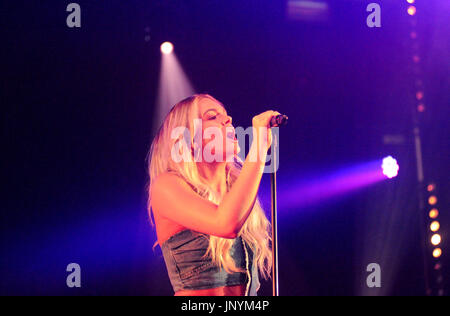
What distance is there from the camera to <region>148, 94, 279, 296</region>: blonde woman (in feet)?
4.99

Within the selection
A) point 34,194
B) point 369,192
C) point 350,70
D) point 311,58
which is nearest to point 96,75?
point 34,194

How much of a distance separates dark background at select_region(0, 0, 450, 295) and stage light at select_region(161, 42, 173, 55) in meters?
0.04

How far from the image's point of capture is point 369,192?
116 inches

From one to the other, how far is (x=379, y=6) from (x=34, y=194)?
2299 millimetres

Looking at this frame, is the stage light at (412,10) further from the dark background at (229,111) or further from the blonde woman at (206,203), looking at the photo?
the blonde woman at (206,203)

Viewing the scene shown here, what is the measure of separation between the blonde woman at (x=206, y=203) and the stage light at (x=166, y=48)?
111 centimetres

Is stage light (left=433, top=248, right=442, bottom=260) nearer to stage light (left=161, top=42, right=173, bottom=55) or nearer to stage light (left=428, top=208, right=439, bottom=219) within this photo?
Result: stage light (left=428, top=208, right=439, bottom=219)

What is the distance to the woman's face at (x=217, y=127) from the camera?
1.78m

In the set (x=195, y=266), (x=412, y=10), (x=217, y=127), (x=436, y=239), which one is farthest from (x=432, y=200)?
(x=195, y=266)

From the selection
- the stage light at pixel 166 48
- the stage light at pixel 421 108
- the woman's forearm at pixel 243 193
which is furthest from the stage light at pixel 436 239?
the stage light at pixel 166 48

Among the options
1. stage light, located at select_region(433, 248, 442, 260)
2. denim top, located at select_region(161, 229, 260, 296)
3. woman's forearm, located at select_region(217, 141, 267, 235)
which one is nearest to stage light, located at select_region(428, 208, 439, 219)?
stage light, located at select_region(433, 248, 442, 260)

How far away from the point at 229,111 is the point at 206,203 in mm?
1371

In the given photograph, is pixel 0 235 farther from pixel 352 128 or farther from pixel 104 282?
pixel 352 128

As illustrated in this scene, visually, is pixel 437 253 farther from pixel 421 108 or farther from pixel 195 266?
pixel 195 266
